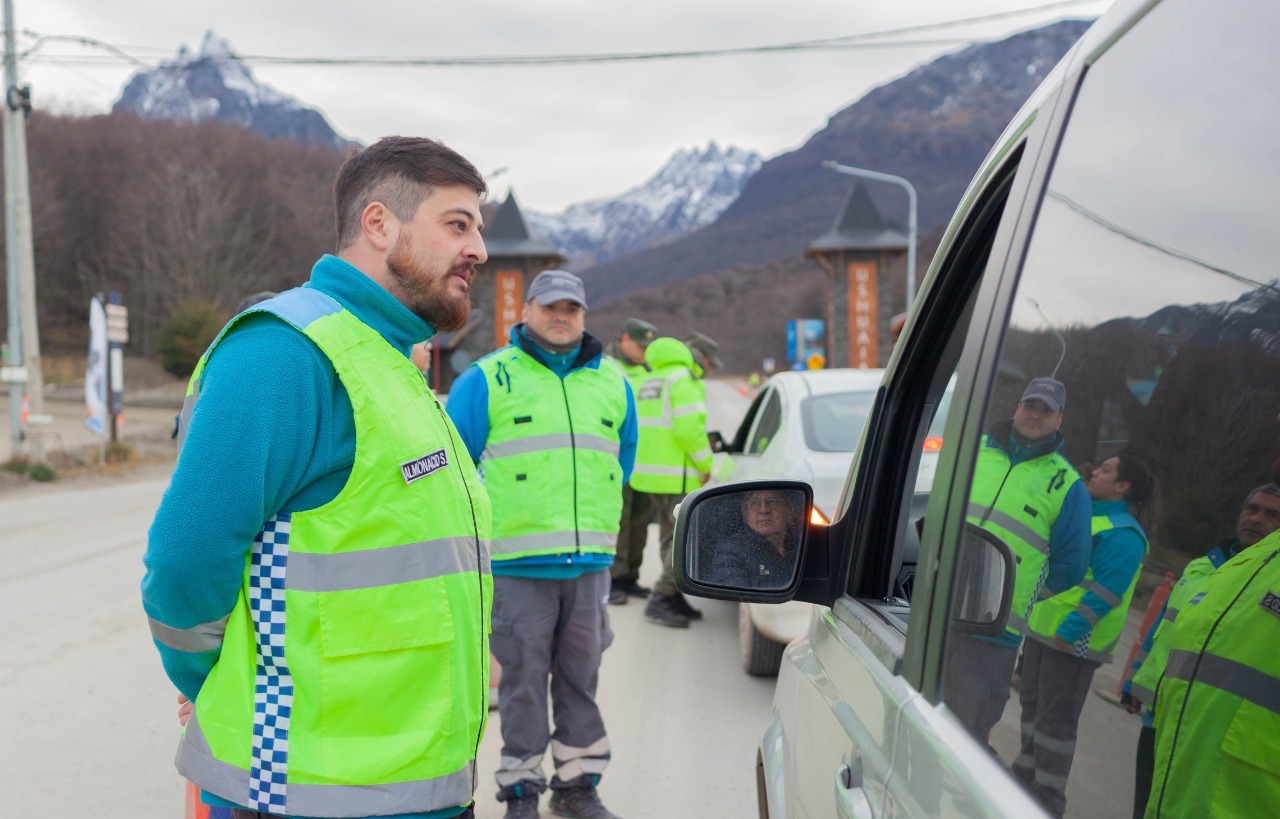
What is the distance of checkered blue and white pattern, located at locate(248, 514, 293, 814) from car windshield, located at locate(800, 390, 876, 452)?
4085mm

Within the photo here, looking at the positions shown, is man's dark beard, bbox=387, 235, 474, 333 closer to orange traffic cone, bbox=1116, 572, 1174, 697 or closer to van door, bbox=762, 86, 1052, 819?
van door, bbox=762, 86, 1052, 819

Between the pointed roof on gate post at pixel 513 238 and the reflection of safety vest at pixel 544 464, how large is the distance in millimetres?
38197

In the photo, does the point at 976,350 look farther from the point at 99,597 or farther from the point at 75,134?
the point at 75,134

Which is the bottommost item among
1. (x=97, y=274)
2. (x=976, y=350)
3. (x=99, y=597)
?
(x=99, y=597)

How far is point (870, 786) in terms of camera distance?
1488mm

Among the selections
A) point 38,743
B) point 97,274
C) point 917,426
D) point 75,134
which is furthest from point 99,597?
point 75,134

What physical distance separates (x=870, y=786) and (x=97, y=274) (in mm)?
70415

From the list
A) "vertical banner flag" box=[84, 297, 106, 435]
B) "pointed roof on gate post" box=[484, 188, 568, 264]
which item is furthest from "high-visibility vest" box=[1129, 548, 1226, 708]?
"pointed roof on gate post" box=[484, 188, 568, 264]

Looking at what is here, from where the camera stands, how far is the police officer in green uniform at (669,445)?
776 centimetres

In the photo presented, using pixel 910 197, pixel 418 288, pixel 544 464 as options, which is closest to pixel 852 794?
pixel 418 288

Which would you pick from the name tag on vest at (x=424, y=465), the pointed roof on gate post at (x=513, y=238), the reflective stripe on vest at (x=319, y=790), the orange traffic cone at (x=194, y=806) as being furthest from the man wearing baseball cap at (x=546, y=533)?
the pointed roof on gate post at (x=513, y=238)

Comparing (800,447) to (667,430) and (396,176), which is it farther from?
(396,176)

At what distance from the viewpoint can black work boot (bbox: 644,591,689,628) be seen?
7.64 meters

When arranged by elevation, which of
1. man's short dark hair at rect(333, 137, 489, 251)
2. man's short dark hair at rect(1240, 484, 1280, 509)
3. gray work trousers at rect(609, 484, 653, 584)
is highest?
man's short dark hair at rect(333, 137, 489, 251)
